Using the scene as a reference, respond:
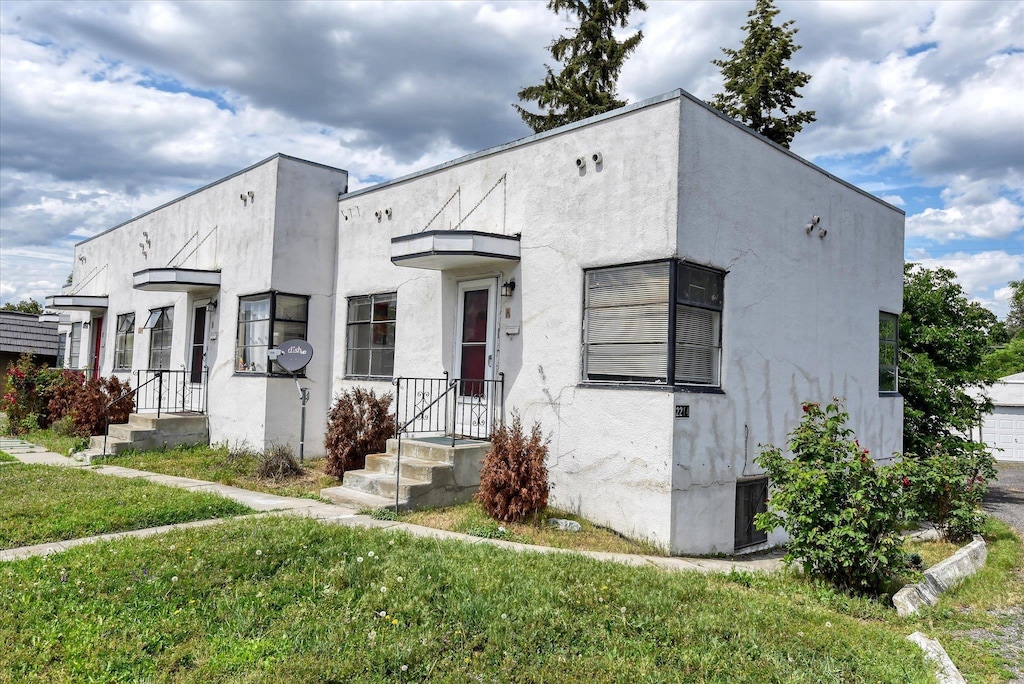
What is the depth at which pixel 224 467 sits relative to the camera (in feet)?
36.3

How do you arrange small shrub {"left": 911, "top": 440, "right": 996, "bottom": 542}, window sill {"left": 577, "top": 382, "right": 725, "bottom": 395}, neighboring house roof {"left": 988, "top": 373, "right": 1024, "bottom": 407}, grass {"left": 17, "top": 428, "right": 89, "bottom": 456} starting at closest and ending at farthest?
window sill {"left": 577, "top": 382, "right": 725, "bottom": 395}
small shrub {"left": 911, "top": 440, "right": 996, "bottom": 542}
grass {"left": 17, "top": 428, "right": 89, "bottom": 456}
neighboring house roof {"left": 988, "top": 373, "right": 1024, "bottom": 407}

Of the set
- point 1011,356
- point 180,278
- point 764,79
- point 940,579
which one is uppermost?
point 764,79

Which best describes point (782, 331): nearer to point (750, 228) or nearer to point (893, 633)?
point (750, 228)

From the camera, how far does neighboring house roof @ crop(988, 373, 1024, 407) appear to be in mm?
21531

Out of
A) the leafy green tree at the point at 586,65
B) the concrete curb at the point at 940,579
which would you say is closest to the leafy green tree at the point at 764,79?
the leafy green tree at the point at 586,65

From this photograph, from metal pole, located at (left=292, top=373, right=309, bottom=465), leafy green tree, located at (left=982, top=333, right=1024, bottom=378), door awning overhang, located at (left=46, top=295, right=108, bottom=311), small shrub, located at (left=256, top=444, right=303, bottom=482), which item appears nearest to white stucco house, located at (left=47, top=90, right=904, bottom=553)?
metal pole, located at (left=292, top=373, right=309, bottom=465)

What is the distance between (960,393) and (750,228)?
7715 mm

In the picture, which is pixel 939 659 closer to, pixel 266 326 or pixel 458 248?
pixel 458 248

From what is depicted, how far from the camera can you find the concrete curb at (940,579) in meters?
5.93

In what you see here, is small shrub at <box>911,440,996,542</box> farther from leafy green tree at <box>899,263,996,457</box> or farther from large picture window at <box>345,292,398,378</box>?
large picture window at <box>345,292,398,378</box>

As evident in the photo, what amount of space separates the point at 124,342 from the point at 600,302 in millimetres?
13730

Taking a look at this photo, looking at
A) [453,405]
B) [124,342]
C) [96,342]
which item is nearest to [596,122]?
[453,405]

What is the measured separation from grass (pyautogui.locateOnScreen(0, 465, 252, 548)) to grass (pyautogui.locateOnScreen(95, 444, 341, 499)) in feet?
3.77

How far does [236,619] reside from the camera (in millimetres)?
4758
